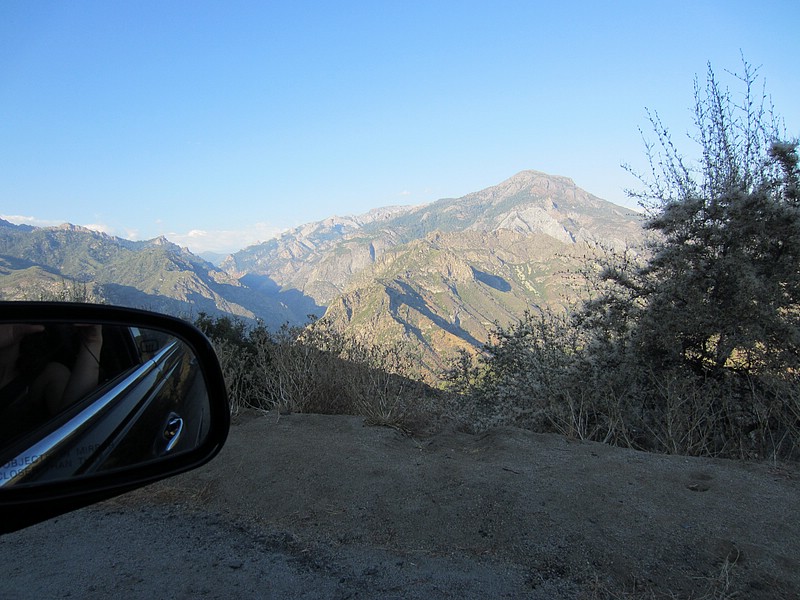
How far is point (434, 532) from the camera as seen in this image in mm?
3604

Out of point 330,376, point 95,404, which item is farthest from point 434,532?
point 330,376

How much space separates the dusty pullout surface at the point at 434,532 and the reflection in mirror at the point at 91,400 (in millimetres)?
1448

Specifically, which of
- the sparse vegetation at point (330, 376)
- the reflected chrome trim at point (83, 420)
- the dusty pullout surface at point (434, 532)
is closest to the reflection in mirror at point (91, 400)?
the reflected chrome trim at point (83, 420)

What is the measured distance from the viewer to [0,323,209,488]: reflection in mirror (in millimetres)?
1442

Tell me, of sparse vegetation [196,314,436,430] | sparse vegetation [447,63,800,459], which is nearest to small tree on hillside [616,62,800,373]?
sparse vegetation [447,63,800,459]

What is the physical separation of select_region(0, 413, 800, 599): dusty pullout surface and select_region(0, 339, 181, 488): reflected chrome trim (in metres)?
1.55

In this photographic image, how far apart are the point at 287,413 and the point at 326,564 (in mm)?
4025

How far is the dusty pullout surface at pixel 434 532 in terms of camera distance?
2.95 meters

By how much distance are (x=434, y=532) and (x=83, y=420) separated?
2.66m

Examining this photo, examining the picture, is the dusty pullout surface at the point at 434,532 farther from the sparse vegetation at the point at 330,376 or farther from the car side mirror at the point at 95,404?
the sparse vegetation at the point at 330,376

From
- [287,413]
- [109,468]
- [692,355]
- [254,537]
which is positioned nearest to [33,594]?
[254,537]

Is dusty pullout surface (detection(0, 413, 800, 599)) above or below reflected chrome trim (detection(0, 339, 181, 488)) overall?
below

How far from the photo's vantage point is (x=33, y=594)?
9.60 ft

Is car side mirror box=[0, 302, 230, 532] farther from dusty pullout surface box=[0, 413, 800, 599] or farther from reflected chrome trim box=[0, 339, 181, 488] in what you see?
dusty pullout surface box=[0, 413, 800, 599]
